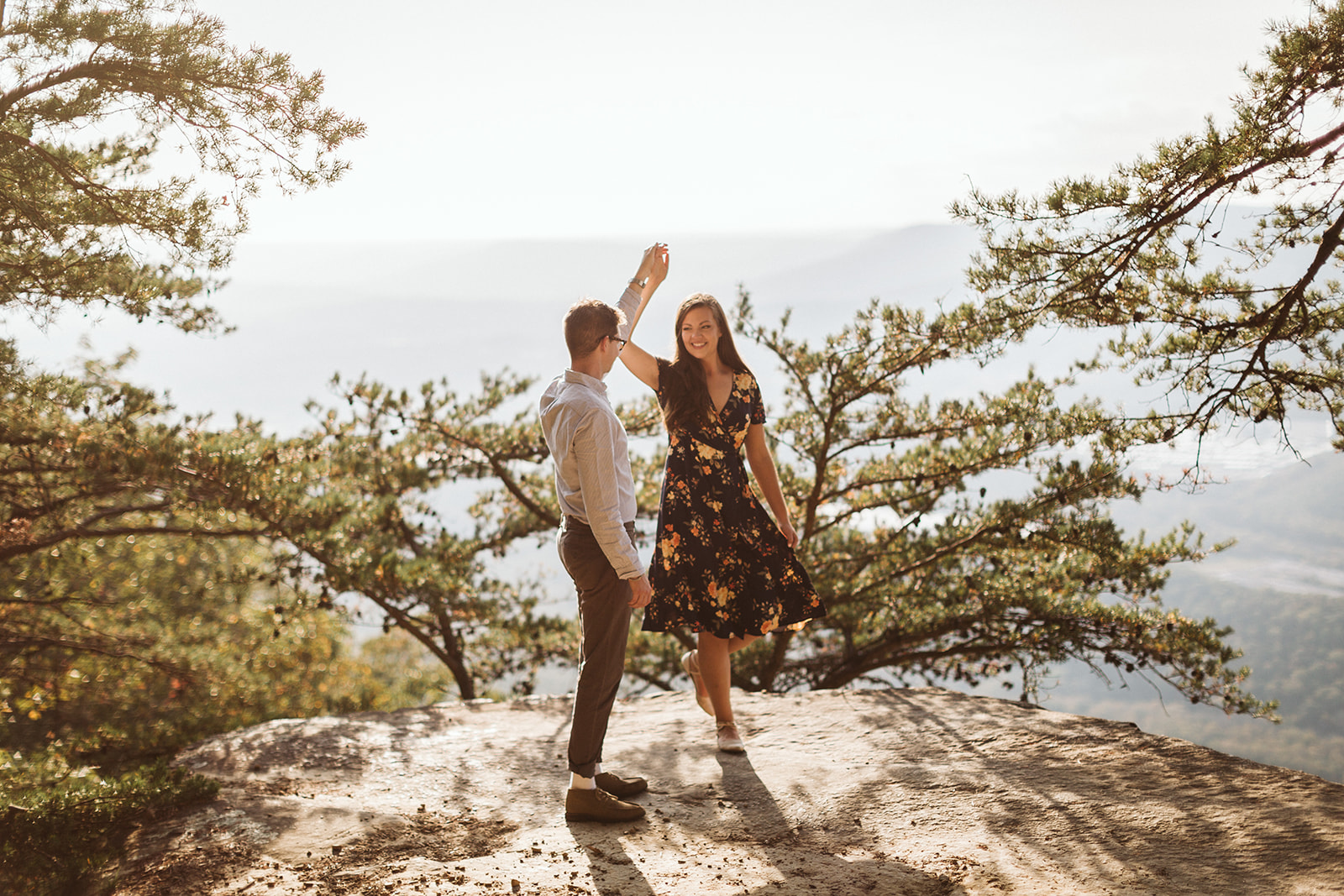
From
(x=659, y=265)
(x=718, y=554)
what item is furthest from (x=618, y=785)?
(x=659, y=265)

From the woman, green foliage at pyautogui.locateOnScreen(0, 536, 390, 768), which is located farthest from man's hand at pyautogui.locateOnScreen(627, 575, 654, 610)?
green foliage at pyautogui.locateOnScreen(0, 536, 390, 768)

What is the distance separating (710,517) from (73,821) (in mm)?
2539

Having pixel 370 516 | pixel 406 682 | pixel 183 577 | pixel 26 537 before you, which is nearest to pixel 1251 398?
pixel 370 516

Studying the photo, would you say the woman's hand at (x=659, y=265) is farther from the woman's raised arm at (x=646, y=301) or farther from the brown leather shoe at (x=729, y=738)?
the brown leather shoe at (x=729, y=738)

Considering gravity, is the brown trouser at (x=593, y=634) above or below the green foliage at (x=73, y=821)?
above

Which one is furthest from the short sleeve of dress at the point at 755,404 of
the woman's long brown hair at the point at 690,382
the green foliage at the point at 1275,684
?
the green foliage at the point at 1275,684

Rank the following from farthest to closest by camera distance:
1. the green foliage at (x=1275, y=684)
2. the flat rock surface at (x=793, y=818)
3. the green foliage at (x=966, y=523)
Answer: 1. the green foliage at (x=1275, y=684)
2. the green foliage at (x=966, y=523)
3. the flat rock surface at (x=793, y=818)

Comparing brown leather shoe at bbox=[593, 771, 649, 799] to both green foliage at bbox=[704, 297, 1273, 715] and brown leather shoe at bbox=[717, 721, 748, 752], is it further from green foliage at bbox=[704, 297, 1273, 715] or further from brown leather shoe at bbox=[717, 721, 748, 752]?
green foliage at bbox=[704, 297, 1273, 715]

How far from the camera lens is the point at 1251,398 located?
156 inches

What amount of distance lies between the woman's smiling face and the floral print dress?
5.8 inches

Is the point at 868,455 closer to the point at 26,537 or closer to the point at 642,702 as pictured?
the point at 642,702

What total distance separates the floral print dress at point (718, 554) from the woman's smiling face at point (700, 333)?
147 mm

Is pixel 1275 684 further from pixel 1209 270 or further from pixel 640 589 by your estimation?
pixel 640 589

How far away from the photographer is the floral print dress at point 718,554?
3.47 m
